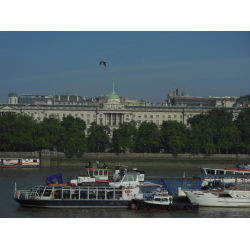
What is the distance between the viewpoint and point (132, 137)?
86.9 meters

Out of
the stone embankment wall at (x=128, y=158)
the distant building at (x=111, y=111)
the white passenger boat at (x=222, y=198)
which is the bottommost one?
the white passenger boat at (x=222, y=198)

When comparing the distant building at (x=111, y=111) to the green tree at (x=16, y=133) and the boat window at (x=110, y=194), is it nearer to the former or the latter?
the green tree at (x=16, y=133)

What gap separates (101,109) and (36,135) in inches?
1141

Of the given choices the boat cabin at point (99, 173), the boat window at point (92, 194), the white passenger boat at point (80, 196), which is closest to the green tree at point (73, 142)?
the boat cabin at point (99, 173)

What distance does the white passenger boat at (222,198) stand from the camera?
2911 centimetres

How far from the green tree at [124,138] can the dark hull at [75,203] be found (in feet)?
164

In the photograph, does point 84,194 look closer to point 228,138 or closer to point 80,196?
point 80,196

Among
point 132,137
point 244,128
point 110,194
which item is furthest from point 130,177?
point 244,128

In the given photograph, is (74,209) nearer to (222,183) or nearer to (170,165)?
(222,183)

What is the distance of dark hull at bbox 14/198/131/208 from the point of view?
2817 centimetres

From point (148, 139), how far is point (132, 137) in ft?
21.2

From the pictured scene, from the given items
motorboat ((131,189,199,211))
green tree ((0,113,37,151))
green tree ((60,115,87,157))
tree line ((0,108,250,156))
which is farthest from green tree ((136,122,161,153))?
motorboat ((131,189,199,211))

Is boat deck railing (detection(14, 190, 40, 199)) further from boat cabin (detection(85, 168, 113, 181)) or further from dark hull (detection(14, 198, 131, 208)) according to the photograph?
boat cabin (detection(85, 168, 113, 181))

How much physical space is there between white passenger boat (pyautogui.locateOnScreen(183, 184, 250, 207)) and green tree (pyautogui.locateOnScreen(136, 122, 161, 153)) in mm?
49950
